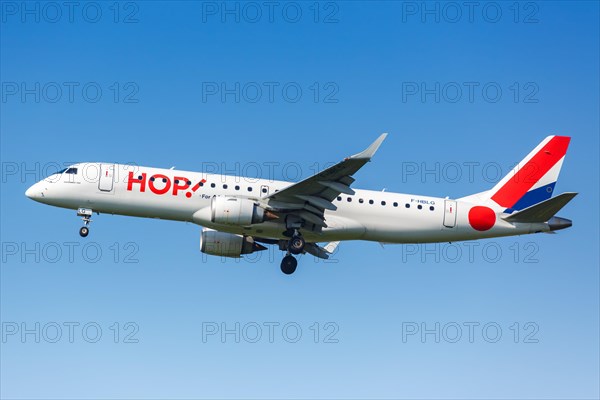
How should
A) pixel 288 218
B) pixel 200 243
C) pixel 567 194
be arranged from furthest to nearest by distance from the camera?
pixel 200 243 < pixel 288 218 < pixel 567 194

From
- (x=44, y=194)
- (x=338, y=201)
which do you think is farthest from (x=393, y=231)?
(x=44, y=194)

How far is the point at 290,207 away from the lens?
43.9 m

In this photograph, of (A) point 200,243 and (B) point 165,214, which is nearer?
(B) point 165,214

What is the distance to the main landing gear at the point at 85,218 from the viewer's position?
44.6m

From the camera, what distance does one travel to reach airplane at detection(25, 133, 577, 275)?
142 feet

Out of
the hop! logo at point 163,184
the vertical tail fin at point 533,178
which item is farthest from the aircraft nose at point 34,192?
the vertical tail fin at point 533,178

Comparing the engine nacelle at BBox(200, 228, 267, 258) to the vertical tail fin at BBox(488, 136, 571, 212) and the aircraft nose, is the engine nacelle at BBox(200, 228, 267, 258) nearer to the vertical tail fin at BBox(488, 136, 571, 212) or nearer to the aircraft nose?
the aircraft nose

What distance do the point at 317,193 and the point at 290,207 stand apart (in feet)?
4.73

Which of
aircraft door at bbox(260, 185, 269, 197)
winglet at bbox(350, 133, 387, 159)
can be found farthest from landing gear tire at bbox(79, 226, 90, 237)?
winglet at bbox(350, 133, 387, 159)

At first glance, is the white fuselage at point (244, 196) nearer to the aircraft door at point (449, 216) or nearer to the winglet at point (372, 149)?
the aircraft door at point (449, 216)

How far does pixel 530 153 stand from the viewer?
49.7m

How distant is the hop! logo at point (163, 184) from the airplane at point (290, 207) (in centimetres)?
5

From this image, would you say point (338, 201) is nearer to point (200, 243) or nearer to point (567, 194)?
point (200, 243)

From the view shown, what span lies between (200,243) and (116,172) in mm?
5962
